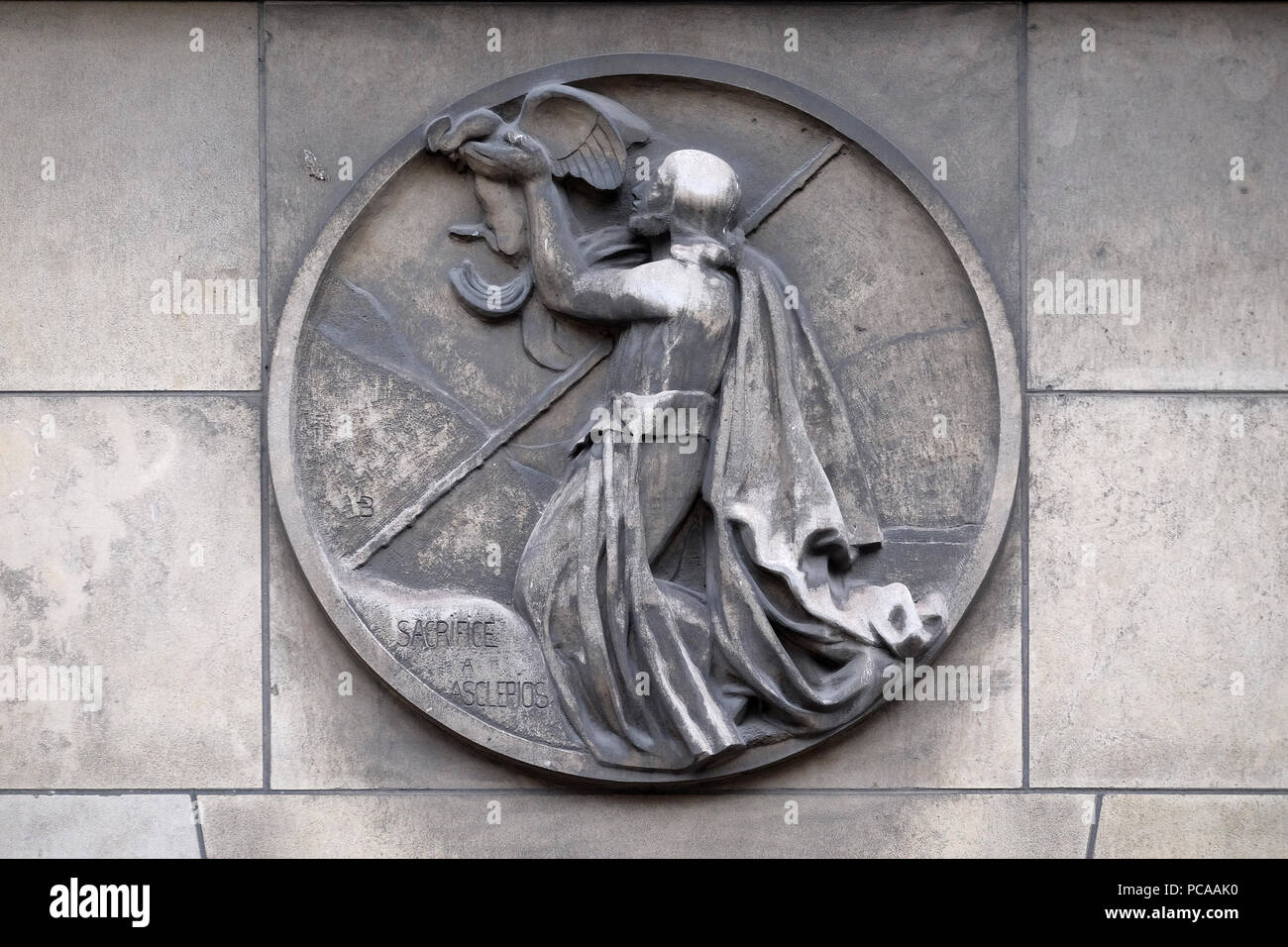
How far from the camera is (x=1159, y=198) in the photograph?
309 inches

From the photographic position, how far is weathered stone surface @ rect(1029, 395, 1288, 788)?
25.4ft

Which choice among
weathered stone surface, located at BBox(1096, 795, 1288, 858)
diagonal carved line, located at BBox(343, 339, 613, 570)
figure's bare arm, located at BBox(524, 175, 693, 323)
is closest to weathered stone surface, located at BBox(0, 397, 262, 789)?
diagonal carved line, located at BBox(343, 339, 613, 570)

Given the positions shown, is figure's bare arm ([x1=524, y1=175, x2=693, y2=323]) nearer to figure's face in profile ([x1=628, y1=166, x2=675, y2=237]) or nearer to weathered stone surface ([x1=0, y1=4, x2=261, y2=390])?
figure's face in profile ([x1=628, y1=166, x2=675, y2=237])

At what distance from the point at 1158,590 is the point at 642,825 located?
247 centimetres

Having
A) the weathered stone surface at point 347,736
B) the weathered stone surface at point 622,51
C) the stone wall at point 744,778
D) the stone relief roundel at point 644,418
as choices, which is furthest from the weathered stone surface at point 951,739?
the weathered stone surface at point 622,51

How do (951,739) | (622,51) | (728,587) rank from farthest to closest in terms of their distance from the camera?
(622,51) < (951,739) < (728,587)

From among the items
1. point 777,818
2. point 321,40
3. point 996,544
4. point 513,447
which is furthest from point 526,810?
point 321,40

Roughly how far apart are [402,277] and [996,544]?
9.26 feet

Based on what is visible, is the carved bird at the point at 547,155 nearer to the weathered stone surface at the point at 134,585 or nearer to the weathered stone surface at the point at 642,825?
the weathered stone surface at the point at 134,585

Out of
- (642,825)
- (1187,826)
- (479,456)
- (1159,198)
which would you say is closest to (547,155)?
(479,456)

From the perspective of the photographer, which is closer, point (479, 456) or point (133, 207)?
point (479, 456)

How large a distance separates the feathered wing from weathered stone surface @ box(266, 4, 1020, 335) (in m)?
0.28

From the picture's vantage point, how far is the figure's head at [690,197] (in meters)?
7.53

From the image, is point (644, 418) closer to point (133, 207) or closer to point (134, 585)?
point (134, 585)
